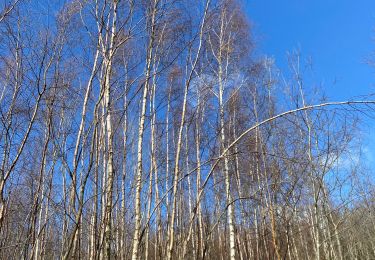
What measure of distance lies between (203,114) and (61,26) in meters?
5.68

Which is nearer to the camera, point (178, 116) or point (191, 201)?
point (178, 116)

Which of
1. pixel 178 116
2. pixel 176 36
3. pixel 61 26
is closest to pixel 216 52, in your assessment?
pixel 178 116

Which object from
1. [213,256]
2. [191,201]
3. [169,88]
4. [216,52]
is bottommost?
[213,256]

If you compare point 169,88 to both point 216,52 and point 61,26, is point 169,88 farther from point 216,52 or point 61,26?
point 61,26

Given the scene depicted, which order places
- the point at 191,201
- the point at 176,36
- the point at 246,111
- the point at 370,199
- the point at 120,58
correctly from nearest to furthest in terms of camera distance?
the point at 176,36, the point at 120,58, the point at 246,111, the point at 191,201, the point at 370,199

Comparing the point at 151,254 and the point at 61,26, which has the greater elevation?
the point at 61,26

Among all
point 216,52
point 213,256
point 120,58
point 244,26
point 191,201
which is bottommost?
point 213,256

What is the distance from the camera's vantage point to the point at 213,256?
51.9 ft

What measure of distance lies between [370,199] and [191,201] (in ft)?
34.6

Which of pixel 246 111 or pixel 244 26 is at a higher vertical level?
pixel 244 26

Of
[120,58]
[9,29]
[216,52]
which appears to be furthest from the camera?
[216,52]

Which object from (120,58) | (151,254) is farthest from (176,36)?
(151,254)

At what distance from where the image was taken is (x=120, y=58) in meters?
7.58

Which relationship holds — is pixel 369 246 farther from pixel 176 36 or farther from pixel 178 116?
pixel 176 36
